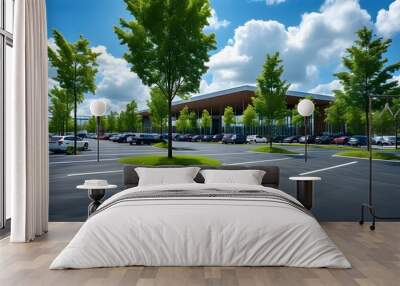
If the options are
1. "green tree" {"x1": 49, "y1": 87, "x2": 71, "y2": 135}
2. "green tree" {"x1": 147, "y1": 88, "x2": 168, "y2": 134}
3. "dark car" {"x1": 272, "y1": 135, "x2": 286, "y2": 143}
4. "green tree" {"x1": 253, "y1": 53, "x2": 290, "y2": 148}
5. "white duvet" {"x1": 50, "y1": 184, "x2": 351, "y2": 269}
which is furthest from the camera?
"dark car" {"x1": 272, "y1": 135, "x2": 286, "y2": 143}

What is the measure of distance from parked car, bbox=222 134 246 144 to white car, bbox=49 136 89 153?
242 centimetres

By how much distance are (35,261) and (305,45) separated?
17.7ft

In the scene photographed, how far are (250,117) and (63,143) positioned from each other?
10.7 ft

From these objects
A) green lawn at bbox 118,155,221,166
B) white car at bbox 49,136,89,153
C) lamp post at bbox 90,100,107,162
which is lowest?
green lawn at bbox 118,155,221,166

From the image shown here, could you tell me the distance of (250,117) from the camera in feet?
23.7

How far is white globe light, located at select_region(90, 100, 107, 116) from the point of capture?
22.1 ft

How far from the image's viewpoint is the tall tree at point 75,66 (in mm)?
6777

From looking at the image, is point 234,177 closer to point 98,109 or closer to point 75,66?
point 98,109

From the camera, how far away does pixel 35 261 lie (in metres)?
3.90

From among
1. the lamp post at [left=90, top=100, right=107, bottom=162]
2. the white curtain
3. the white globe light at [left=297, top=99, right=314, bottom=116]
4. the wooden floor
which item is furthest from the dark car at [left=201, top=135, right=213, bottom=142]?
the wooden floor

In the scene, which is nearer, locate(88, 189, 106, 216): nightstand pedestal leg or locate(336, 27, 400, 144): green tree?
locate(88, 189, 106, 216): nightstand pedestal leg

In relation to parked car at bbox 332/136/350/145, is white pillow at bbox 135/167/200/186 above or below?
below

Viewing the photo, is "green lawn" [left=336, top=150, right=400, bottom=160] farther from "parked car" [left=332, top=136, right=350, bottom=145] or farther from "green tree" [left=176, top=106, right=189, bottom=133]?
"green tree" [left=176, top=106, right=189, bottom=133]

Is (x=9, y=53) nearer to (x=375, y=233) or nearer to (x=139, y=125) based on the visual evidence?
(x=139, y=125)
